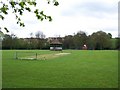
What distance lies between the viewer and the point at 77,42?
13862cm

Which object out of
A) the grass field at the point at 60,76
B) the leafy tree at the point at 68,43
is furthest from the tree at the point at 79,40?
the grass field at the point at 60,76

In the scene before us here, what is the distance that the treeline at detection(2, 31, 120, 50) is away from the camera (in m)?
131

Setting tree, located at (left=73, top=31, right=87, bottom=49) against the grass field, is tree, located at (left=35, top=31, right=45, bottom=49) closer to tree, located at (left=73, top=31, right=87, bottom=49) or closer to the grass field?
tree, located at (left=73, top=31, right=87, bottom=49)

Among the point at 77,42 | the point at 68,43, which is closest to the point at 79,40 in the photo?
the point at 77,42

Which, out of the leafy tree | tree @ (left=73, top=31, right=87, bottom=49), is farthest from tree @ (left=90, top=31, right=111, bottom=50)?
the leafy tree

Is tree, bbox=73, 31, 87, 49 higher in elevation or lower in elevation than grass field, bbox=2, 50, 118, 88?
higher

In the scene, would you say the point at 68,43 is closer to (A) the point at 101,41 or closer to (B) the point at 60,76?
(A) the point at 101,41

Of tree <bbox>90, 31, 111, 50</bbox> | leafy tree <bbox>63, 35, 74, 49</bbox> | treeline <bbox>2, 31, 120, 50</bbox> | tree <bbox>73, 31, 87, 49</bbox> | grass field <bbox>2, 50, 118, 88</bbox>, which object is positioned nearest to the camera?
grass field <bbox>2, 50, 118, 88</bbox>

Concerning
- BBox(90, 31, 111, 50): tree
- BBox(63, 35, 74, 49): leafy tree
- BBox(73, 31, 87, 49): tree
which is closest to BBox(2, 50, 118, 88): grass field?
BBox(90, 31, 111, 50): tree

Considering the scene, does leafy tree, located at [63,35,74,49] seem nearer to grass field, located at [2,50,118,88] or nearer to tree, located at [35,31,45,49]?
tree, located at [35,31,45,49]

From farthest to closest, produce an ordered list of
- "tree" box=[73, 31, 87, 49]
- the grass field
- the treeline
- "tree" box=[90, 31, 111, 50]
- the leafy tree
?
the leafy tree → "tree" box=[73, 31, 87, 49] → "tree" box=[90, 31, 111, 50] → the treeline → the grass field

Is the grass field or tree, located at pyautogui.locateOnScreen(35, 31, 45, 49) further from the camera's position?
tree, located at pyautogui.locateOnScreen(35, 31, 45, 49)

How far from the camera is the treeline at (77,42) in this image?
5157 inches

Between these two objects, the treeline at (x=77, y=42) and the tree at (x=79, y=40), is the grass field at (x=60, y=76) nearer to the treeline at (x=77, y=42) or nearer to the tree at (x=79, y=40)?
the treeline at (x=77, y=42)
